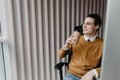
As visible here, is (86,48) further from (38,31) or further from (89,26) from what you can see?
(38,31)

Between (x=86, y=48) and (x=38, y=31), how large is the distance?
55 centimetres

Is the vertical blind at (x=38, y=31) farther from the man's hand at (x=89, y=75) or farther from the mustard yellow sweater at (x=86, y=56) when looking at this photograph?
the man's hand at (x=89, y=75)

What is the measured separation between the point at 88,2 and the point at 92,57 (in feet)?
2.70

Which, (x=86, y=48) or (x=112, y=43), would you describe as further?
(x=86, y=48)

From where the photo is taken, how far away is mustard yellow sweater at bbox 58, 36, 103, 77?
183 cm

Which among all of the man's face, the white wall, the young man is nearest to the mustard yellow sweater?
the young man

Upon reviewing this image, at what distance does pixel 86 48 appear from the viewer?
1850mm

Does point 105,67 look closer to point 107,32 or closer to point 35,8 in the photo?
point 107,32

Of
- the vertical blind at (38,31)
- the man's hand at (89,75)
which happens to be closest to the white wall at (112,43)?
the man's hand at (89,75)

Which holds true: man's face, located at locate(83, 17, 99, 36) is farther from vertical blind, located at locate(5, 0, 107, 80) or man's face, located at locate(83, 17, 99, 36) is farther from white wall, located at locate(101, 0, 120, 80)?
white wall, located at locate(101, 0, 120, 80)

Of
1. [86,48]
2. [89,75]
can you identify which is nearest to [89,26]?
[86,48]

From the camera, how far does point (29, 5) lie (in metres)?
1.87

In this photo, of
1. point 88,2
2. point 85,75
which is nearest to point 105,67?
point 85,75

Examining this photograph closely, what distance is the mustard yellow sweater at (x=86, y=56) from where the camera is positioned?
Result: 183 cm
